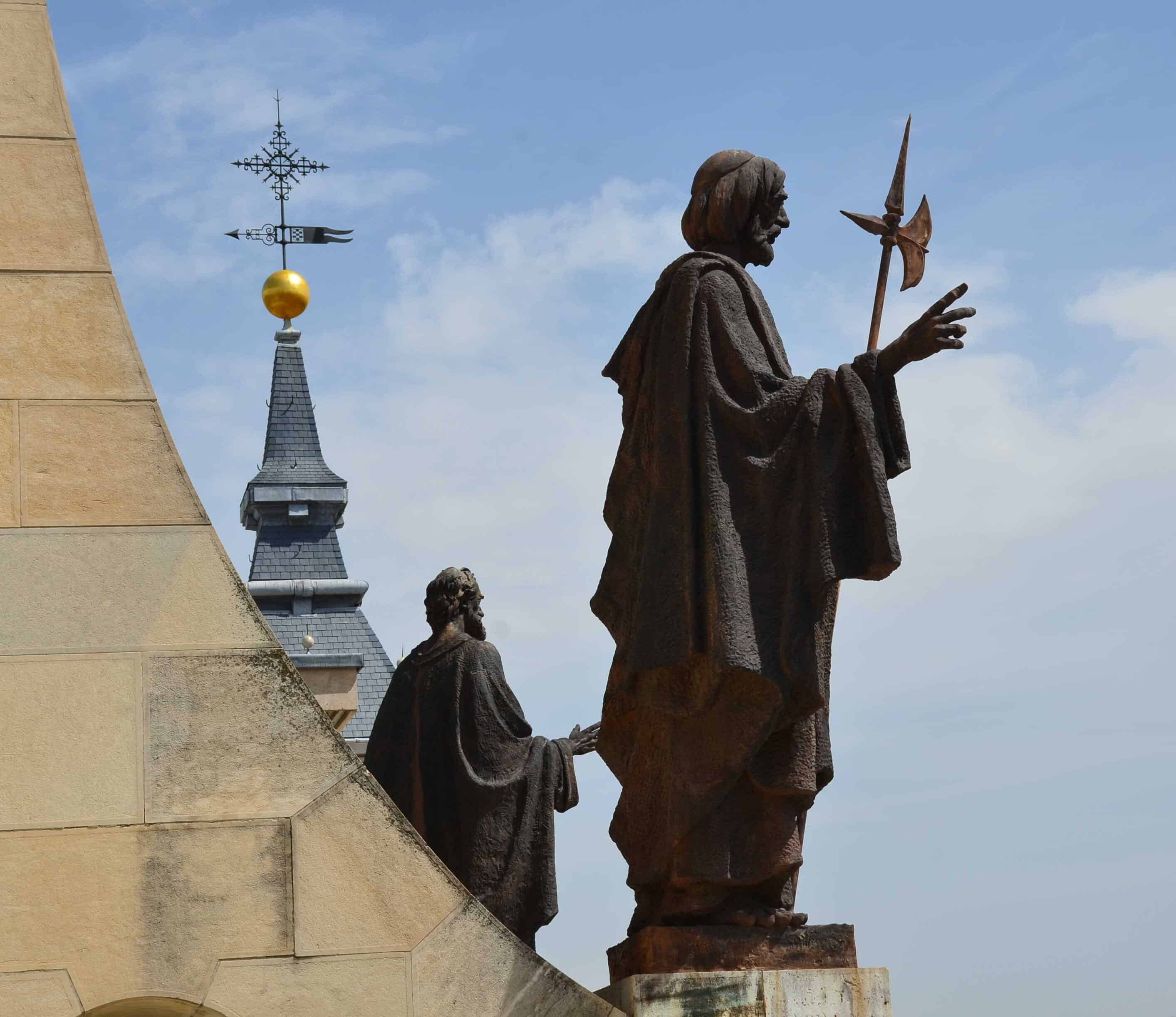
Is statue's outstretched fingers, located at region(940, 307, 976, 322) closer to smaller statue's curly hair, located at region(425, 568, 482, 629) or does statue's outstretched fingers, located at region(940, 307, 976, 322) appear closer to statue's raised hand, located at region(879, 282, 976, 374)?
statue's raised hand, located at region(879, 282, 976, 374)

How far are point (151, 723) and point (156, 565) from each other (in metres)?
0.51

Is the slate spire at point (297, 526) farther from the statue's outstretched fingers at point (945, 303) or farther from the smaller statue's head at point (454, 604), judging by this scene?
the statue's outstretched fingers at point (945, 303)

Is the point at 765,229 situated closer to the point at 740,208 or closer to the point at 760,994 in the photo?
the point at 740,208

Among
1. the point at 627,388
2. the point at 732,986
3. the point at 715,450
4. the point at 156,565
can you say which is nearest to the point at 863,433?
the point at 715,450

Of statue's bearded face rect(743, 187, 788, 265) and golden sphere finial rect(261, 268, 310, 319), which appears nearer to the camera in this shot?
statue's bearded face rect(743, 187, 788, 265)

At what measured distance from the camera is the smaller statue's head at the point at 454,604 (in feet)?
31.8

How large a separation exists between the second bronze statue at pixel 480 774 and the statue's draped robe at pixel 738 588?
202cm

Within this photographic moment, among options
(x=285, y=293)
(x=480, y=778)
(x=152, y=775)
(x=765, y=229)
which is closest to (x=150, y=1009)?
(x=152, y=775)

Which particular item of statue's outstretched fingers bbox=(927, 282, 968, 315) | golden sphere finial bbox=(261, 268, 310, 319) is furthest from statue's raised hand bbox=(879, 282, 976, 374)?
golden sphere finial bbox=(261, 268, 310, 319)

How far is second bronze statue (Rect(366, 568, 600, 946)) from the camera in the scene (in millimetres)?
8766

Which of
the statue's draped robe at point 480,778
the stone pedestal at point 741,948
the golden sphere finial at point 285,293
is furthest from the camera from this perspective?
the golden sphere finial at point 285,293

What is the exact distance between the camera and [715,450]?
6.65 meters

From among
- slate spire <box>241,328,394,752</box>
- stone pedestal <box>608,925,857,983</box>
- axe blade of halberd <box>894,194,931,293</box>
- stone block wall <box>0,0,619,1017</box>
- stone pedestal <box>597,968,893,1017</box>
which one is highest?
slate spire <box>241,328,394,752</box>

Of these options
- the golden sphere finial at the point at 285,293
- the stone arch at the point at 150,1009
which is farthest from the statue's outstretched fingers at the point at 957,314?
the golden sphere finial at the point at 285,293
